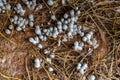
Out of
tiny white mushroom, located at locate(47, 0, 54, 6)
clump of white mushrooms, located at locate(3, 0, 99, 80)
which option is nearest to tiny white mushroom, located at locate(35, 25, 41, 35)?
clump of white mushrooms, located at locate(3, 0, 99, 80)

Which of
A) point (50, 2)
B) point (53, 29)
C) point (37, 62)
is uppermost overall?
point (50, 2)

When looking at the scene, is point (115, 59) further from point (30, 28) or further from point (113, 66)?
point (30, 28)

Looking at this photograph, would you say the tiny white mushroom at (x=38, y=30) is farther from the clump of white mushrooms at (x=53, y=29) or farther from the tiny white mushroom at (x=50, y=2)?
the tiny white mushroom at (x=50, y=2)

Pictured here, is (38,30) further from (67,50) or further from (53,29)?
(67,50)

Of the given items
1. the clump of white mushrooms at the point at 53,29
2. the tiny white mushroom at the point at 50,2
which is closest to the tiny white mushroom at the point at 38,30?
the clump of white mushrooms at the point at 53,29

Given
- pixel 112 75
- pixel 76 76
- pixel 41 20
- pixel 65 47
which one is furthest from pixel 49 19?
pixel 112 75

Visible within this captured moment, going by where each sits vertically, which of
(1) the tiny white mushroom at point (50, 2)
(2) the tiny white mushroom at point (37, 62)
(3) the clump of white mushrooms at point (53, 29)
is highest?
(1) the tiny white mushroom at point (50, 2)

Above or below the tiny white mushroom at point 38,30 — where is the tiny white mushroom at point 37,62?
below

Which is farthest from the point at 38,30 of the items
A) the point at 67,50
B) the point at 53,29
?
the point at 67,50
